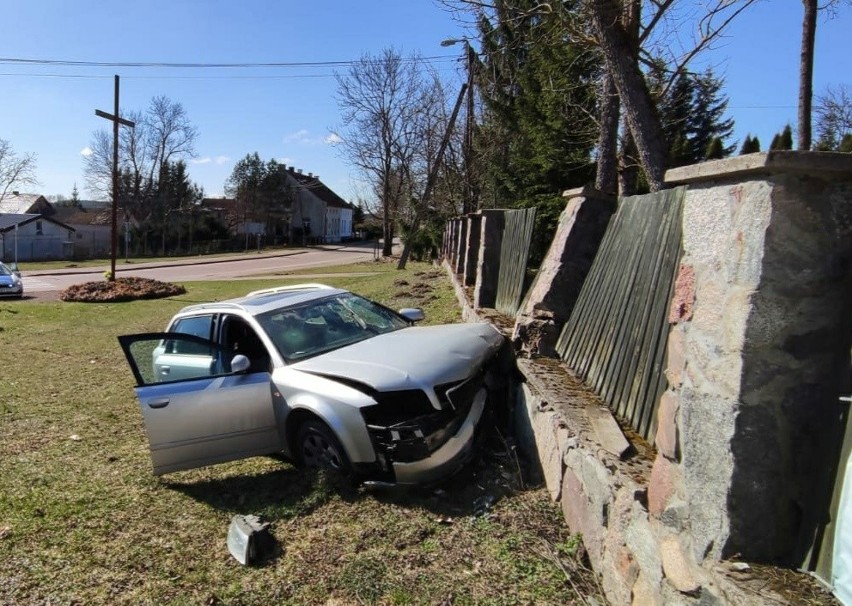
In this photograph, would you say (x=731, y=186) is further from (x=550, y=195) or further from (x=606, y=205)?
(x=550, y=195)

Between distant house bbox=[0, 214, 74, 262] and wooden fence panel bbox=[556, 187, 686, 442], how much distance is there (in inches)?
2200

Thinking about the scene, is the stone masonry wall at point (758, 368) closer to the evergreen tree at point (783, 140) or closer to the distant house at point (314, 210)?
the evergreen tree at point (783, 140)

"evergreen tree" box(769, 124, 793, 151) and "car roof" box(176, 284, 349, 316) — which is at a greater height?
"evergreen tree" box(769, 124, 793, 151)

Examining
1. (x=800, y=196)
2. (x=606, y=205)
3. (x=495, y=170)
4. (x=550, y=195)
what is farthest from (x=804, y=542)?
(x=495, y=170)

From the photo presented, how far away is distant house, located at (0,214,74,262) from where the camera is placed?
171ft

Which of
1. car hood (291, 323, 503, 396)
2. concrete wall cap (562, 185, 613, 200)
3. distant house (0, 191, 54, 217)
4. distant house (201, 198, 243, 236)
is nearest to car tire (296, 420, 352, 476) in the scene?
car hood (291, 323, 503, 396)

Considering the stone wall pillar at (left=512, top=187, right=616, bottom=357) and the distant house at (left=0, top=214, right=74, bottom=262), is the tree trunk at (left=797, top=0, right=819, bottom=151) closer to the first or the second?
the stone wall pillar at (left=512, top=187, right=616, bottom=357)

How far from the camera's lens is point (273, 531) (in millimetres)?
4117

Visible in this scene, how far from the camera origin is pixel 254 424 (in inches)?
199

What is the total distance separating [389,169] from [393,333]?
1473 inches

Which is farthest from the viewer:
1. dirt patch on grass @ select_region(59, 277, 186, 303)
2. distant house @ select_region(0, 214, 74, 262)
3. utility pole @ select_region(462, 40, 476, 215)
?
distant house @ select_region(0, 214, 74, 262)

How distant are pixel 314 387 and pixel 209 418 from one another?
41.4 inches

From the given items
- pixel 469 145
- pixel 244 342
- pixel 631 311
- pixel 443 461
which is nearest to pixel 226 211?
pixel 469 145

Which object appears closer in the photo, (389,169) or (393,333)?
(393,333)
